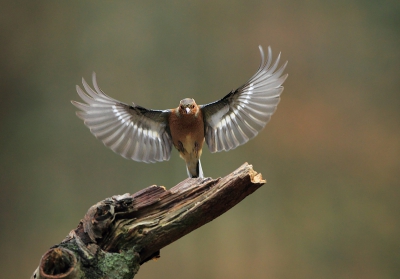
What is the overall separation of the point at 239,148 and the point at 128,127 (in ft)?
5.41

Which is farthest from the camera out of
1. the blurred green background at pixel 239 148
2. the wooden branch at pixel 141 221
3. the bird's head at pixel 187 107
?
the blurred green background at pixel 239 148

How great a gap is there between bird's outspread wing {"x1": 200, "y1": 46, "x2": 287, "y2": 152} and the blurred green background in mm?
1304

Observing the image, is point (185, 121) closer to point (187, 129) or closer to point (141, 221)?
point (187, 129)

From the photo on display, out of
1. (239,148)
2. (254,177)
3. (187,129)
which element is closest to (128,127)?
(187,129)

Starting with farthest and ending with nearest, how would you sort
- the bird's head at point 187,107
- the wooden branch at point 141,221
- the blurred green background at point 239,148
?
the blurred green background at point 239,148 → the bird's head at point 187,107 → the wooden branch at point 141,221

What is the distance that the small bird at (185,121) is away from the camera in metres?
3.11

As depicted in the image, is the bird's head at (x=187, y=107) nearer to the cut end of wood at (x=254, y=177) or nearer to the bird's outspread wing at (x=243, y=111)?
the bird's outspread wing at (x=243, y=111)

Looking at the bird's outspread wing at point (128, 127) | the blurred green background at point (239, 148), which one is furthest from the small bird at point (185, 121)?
the blurred green background at point (239, 148)

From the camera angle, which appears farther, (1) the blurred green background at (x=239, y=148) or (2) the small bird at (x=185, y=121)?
(1) the blurred green background at (x=239, y=148)

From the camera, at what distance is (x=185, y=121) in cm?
314

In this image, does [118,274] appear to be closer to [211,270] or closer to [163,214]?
[163,214]

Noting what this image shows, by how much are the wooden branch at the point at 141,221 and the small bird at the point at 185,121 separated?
34.3 inches

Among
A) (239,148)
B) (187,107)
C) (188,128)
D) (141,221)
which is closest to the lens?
(141,221)

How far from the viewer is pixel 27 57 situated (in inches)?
187
